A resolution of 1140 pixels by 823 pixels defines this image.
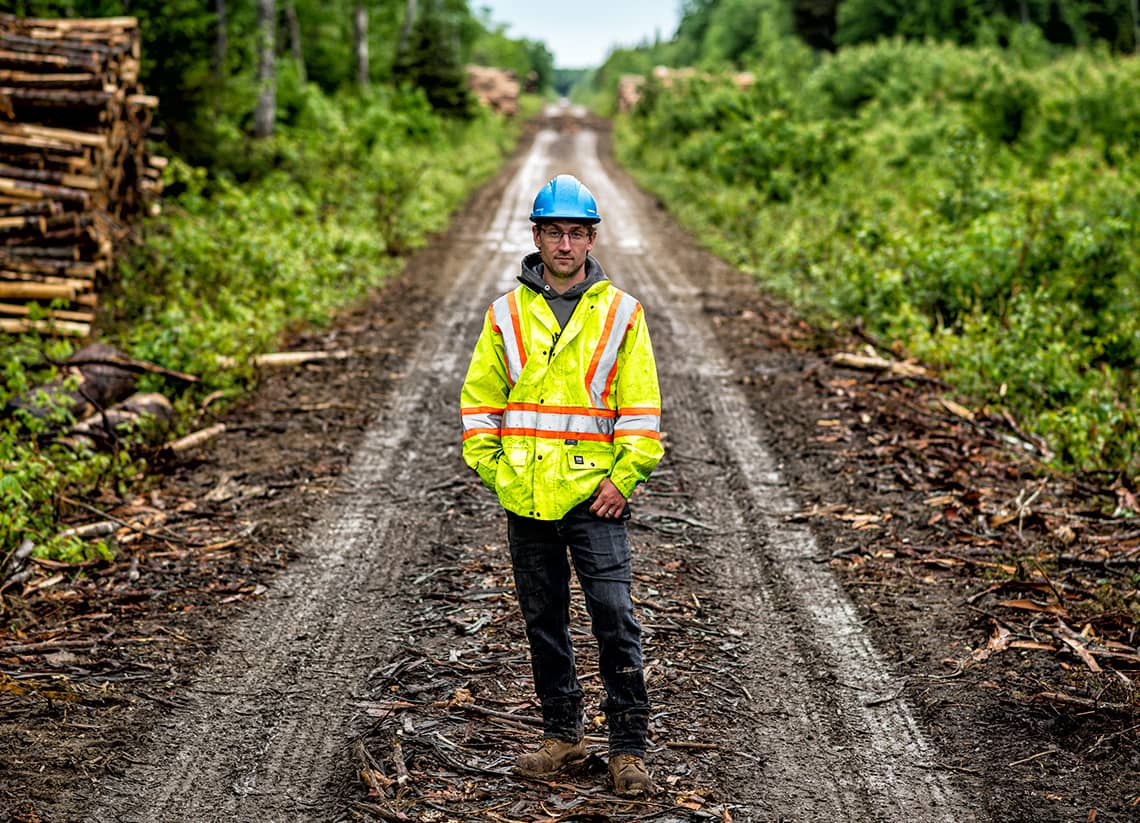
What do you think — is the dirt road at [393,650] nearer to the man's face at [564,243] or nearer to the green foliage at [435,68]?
the man's face at [564,243]

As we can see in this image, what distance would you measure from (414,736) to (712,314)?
32.7 ft

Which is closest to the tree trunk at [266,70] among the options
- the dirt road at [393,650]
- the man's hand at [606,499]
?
the dirt road at [393,650]

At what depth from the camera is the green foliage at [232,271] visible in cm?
793

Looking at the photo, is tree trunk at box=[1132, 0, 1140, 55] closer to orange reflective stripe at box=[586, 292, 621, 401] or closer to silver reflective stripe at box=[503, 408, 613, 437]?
orange reflective stripe at box=[586, 292, 621, 401]

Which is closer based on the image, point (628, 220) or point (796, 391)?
point (796, 391)

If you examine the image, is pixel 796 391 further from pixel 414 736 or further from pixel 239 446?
pixel 414 736

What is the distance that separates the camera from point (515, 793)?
4.27m

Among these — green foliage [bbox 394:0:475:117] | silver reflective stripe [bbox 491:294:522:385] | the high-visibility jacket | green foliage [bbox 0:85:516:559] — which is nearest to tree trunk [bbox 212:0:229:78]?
green foliage [bbox 0:85:516:559]

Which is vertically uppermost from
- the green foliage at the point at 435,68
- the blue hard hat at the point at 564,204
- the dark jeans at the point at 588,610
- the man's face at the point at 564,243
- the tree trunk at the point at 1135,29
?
the tree trunk at the point at 1135,29

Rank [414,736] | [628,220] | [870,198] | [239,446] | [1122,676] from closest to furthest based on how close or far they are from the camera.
Result: [414,736] < [1122,676] < [239,446] < [870,198] < [628,220]

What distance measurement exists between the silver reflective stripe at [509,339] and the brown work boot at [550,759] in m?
1.45

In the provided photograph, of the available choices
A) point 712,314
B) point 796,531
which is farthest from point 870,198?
point 796,531

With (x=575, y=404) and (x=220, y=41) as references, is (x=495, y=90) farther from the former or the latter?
(x=575, y=404)

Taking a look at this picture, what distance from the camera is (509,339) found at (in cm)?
412
